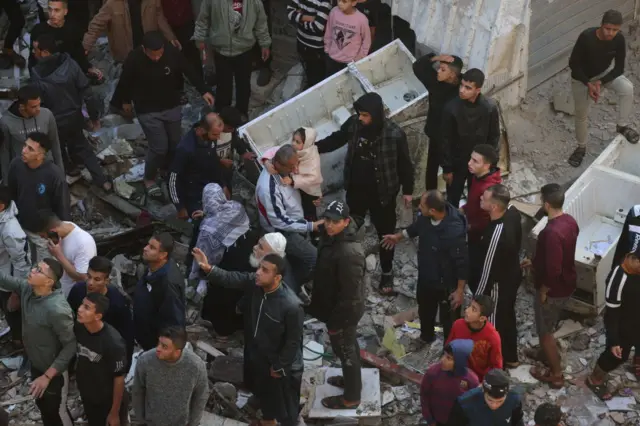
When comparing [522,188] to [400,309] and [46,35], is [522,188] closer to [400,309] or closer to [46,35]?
[400,309]

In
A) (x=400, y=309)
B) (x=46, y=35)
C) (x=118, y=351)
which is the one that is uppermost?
(x=46, y=35)

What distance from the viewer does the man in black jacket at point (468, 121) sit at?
7965 mm

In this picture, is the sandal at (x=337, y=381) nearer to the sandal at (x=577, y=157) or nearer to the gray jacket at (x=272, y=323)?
the gray jacket at (x=272, y=323)

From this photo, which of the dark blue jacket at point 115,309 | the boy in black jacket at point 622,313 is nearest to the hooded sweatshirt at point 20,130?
the dark blue jacket at point 115,309

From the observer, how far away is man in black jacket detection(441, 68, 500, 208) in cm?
796

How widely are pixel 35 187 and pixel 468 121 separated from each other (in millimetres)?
3614

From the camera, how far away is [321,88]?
31.1ft

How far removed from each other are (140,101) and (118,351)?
348 cm

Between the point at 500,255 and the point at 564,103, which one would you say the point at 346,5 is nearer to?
the point at 564,103

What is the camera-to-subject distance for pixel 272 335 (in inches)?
257

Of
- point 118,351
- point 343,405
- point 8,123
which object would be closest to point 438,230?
point 343,405

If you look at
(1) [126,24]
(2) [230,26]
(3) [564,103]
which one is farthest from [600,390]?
(1) [126,24]

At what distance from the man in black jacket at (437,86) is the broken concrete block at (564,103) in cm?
200

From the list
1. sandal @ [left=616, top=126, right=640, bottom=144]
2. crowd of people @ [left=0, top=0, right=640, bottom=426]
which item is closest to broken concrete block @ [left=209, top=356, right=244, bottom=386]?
crowd of people @ [left=0, top=0, right=640, bottom=426]
